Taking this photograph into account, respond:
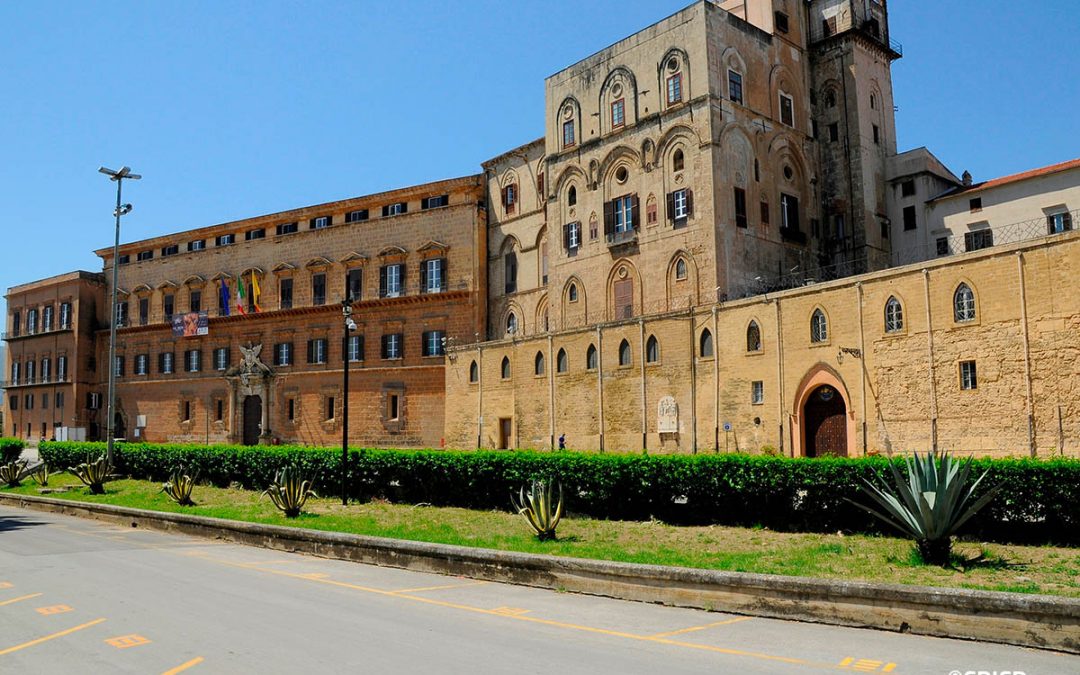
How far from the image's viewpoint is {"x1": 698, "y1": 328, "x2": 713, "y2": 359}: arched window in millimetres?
29703

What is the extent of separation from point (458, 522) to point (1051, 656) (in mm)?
11944

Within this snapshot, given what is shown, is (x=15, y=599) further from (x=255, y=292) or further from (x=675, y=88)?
(x=255, y=292)

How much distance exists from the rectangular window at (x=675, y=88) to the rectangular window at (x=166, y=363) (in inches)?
1510

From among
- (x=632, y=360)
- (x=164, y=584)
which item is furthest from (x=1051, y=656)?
(x=632, y=360)

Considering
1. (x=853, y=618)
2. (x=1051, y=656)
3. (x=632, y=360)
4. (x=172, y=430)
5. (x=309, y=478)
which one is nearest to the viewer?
(x=1051, y=656)

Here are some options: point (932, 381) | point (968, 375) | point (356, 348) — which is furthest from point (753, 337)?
point (356, 348)

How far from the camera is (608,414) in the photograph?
108 feet

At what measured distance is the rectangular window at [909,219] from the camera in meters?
35.0

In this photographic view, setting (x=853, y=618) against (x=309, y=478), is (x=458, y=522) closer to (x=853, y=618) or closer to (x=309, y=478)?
(x=309, y=478)

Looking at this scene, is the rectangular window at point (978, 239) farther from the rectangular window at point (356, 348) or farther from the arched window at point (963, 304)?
→ the rectangular window at point (356, 348)

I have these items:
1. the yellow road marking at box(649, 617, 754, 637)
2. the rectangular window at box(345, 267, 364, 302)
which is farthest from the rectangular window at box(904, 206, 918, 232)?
the yellow road marking at box(649, 617, 754, 637)

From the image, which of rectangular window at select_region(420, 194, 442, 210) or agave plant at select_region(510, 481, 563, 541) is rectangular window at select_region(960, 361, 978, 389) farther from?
rectangular window at select_region(420, 194, 442, 210)

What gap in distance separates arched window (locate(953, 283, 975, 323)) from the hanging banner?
4378cm

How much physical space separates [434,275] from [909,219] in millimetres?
23171
